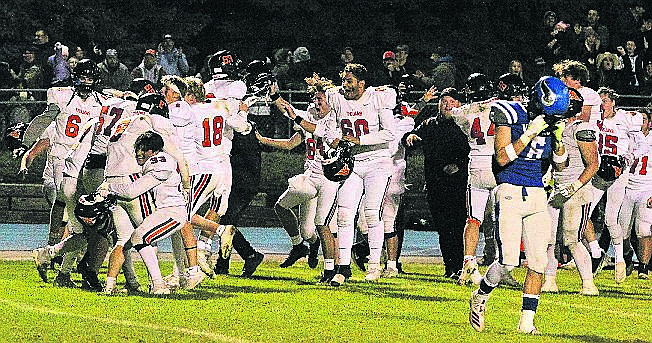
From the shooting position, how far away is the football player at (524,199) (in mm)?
10414

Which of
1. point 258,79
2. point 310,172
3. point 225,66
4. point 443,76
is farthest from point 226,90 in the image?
point 443,76

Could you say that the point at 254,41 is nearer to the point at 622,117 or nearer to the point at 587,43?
the point at 587,43

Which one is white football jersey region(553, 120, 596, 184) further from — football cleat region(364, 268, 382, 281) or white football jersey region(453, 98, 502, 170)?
football cleat region(364, 268, 382, 281)

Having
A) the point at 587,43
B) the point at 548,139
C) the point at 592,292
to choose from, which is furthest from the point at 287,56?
the point at 548,139

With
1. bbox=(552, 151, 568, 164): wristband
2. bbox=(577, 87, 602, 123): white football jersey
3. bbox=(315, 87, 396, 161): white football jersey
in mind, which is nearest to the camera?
bbox=(552, 151, 568, 164): wristband

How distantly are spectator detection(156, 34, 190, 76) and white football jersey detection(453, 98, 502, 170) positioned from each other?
10720mm

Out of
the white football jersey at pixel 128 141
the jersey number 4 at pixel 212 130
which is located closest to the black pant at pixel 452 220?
the jersey number 4 at pixel 212 130

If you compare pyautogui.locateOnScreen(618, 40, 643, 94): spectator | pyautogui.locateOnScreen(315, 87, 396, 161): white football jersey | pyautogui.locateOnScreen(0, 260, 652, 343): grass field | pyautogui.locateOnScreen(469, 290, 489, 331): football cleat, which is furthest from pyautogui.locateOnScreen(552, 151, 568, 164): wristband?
pyautogui.locateOnScreen(618, 40, 643, 94): spectator

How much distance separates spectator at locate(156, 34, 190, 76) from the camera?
24.2 m

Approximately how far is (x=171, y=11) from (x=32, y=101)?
6460 millimetres

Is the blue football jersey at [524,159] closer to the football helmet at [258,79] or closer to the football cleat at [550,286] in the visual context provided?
the football cleat at [550,286]

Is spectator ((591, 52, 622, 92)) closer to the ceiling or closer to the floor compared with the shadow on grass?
closer to the ceiling

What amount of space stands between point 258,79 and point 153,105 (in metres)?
2.23

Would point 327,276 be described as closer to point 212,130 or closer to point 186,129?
Result: point 212,130
